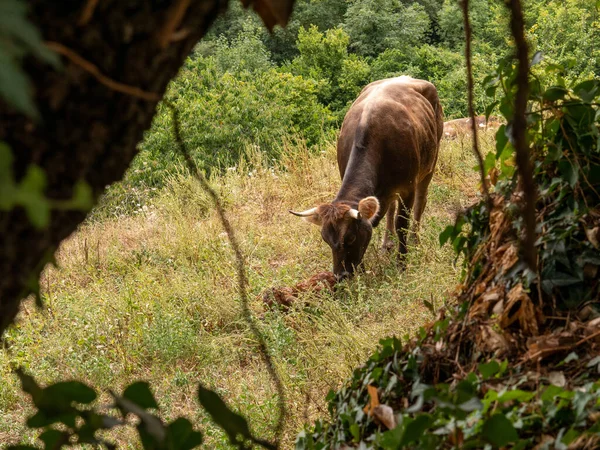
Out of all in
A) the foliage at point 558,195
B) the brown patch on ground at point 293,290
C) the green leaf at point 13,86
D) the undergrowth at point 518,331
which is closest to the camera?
the green leaf at point 13,86

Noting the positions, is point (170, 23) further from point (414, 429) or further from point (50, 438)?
A: point (414, 429)

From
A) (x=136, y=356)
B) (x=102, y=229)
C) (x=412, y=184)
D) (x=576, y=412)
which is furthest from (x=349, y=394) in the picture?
(x=102, y=229)

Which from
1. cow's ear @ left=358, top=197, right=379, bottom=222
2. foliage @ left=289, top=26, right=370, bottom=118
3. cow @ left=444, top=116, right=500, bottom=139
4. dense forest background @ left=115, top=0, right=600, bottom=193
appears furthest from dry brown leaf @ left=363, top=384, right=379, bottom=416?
foliage @ left=289, top=26, right=370, bottom=118

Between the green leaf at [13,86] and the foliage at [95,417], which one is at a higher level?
the green leaf at [13,86]

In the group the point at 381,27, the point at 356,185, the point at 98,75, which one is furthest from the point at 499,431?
the point at 381,27

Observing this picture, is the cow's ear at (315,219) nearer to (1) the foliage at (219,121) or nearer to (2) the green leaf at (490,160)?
(2) the green leaf at (490,160)

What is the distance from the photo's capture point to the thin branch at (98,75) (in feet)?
2.98

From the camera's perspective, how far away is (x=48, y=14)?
2.99ft

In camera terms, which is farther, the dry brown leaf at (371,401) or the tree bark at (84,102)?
the dry brown leaf at (371,401)

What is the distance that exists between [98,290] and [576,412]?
21.0 feet

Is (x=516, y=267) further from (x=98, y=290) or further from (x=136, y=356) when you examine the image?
(x=98, y=290)

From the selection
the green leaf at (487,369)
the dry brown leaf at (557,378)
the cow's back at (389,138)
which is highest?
the green leaf at (487,369)

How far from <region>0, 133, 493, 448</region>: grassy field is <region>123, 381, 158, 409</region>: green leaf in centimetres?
220

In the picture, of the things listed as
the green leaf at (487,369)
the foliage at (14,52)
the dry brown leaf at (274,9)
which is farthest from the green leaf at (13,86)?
the green leaf at (487,369)
